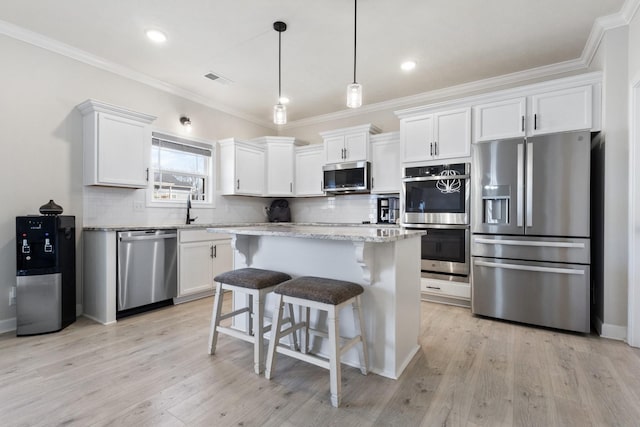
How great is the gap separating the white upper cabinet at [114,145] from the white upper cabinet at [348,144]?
93.9 inches

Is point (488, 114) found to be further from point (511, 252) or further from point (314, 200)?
point (314, 200)

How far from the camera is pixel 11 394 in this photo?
1778mm

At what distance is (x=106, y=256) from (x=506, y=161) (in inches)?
154

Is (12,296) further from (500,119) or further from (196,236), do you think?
(500,119)

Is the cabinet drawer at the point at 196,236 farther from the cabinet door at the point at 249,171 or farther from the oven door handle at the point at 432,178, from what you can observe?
the oven door handle at the point at 432,178

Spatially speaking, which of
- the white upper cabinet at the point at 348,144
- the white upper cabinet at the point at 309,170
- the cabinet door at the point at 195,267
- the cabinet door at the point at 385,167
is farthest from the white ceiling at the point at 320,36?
the cabinet door at the point at 195,267

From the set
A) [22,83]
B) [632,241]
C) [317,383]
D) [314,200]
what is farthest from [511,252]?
[22,83]

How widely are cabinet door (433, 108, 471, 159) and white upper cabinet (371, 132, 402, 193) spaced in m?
0.71

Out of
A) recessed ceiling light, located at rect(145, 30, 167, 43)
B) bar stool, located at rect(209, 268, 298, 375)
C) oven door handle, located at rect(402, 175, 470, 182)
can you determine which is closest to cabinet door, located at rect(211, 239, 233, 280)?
bar stool, located at rect(209, 268, 298, 375)

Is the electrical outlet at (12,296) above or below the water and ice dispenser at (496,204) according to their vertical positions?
below

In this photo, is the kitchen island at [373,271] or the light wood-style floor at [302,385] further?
the kitchen island at [373,271]

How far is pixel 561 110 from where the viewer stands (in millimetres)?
2852

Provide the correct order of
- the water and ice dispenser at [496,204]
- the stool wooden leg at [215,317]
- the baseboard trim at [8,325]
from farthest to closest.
A: the water and ice dispenser at [496,204]
the baseboard trim at [8,325]
the stool wooden leg at [215,317]

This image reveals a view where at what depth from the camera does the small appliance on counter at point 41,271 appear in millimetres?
2621
